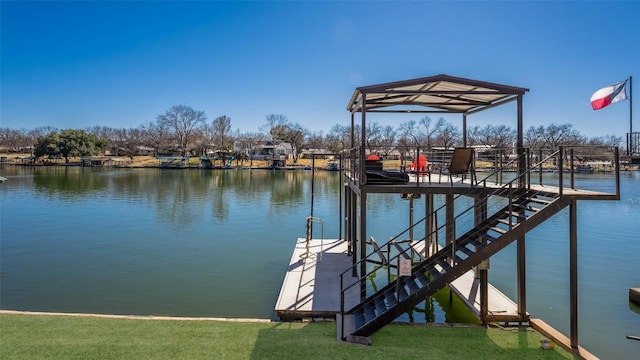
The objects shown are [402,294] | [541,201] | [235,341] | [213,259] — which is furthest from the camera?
[213,259]

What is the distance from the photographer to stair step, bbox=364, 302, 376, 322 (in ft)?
22.2

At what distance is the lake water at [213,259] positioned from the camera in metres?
9.51

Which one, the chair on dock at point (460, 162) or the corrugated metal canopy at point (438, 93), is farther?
the chair on dock at point (460, 162)

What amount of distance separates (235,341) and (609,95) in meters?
10.8

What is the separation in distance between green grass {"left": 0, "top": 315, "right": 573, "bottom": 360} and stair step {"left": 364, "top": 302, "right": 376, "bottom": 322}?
10.6 inches

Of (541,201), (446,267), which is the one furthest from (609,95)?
(446,267)

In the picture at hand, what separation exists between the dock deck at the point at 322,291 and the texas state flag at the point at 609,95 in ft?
18.3

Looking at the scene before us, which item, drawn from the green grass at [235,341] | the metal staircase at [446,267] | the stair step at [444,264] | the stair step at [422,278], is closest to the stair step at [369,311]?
the metal staircase at [446,267]

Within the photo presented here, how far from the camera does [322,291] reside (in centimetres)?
845

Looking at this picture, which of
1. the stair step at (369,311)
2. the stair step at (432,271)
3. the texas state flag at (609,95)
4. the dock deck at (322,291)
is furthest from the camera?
the texas state flag at (609,95)

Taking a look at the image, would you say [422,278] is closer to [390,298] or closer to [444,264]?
[444,264]

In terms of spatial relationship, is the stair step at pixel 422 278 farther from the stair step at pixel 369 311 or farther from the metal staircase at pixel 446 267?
the stair step at pixel 369 311

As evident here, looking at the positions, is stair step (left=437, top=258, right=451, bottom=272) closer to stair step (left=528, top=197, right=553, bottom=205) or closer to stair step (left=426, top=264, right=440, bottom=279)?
stair step (left=426, top=264, right=440, bottom=279)

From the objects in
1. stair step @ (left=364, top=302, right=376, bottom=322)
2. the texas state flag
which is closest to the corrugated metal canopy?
the texas state flag
